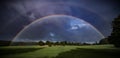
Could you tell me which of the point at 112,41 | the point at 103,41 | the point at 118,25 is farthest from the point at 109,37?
the point at 103,41

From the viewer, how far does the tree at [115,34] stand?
5532cm

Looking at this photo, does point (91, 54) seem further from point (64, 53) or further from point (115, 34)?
point (115, 34)

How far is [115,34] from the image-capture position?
184 ft

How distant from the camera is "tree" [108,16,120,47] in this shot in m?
55.3

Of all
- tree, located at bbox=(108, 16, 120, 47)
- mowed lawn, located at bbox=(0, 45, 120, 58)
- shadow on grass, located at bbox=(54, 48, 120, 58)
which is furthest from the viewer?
tree, located at bbox=(108, 16, 120, 47)

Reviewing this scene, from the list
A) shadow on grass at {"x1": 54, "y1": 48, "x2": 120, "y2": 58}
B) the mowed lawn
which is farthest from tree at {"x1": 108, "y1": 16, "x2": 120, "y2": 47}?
shadow on grass at {"x1": 54, "y1": 48, "x2": 120, "y2": 58}

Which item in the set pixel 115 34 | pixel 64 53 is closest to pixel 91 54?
pixel 64 53

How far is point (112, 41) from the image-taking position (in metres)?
56.2

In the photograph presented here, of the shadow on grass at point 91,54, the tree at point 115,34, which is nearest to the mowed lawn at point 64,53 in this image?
the shadow on grass at point 91,54

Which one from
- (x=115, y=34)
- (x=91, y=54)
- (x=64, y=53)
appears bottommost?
(x=91, y=54)

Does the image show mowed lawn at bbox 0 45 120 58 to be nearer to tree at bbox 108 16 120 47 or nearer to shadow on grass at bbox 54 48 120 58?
shadow on grass at bbox 54 48 120 58

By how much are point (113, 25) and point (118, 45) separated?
23.2 feet

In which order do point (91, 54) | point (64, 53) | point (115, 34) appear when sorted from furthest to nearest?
point (115, 34), point (64, 53), point (91, 54)

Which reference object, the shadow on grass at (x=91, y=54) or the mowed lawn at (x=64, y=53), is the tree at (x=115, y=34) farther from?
the shadow on grass at (x=91, y=54)
